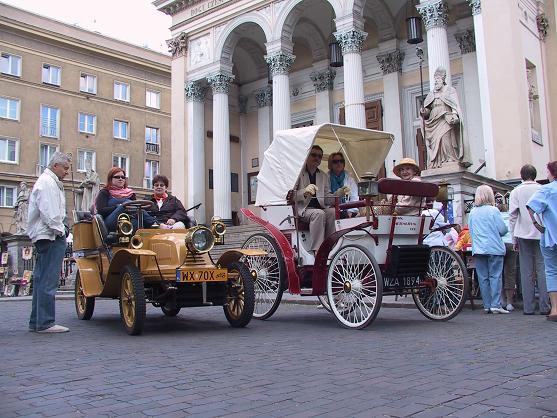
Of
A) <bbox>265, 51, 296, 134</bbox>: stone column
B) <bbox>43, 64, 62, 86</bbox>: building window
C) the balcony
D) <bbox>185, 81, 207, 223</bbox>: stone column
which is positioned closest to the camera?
<bbox>265, 51, 296, 134</bbox>: stone column

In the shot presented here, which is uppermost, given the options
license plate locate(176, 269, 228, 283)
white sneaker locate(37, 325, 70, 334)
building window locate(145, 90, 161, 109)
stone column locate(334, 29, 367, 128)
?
building window locate(145, 90, 161, 109)

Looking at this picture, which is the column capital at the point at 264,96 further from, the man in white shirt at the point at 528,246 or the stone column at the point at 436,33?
the man in white shirt at the point at 528,246

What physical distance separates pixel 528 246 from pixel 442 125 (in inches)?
283

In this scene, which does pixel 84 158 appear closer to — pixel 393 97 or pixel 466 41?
pixel 393 97

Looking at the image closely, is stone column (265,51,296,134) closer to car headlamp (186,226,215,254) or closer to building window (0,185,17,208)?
car headlamp (186,226,215,254)

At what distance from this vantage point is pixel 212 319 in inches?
323

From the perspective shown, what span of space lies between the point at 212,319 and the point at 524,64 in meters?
15.2

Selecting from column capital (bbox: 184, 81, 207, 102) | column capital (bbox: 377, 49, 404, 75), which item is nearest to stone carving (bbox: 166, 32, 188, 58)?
column capital (bbox: 184, 81, 207, 102)

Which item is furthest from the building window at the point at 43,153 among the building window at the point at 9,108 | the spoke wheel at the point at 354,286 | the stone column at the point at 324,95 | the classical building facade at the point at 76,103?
the spoke wheel at the point at 354,286

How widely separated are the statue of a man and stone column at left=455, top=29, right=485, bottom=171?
24.1 ft

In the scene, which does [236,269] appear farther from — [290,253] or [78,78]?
[78,78]

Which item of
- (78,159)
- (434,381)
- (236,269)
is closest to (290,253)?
(236,269)

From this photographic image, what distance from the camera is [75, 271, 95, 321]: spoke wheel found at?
8.23m

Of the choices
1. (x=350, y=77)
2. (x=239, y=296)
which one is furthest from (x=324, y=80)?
(x=239, y=296)
